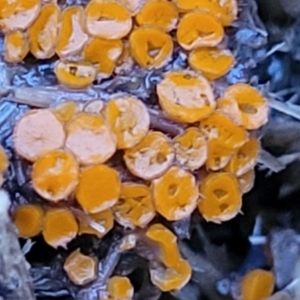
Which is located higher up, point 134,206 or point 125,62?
point 125,62

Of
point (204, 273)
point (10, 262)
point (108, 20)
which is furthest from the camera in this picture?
point (204, 273)

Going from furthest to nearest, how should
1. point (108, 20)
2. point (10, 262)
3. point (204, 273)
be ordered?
point (204, 273), point (108, 20), point (10, 262)

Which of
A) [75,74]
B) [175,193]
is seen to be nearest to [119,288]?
[175,193]

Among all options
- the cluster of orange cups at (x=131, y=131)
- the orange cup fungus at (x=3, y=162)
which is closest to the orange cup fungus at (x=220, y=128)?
the cluster of orange cups at (x=131, y=131)

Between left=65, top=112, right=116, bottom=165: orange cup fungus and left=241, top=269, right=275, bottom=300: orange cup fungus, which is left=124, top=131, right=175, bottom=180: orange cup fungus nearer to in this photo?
left=65, top=112, right=116, bottom=165: orange cup fungus

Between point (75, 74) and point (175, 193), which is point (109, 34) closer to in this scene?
point (75, 74)
